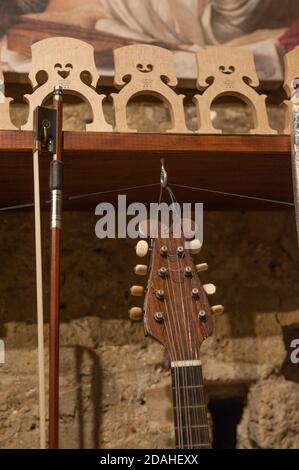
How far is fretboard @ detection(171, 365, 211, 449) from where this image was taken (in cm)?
118

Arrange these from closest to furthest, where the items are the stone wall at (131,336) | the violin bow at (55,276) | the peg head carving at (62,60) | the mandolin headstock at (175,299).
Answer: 1. the violin bow at (55,276)
2. the mandolin headstock at (175,299)
3. the peg head carving at (62,60)
4. the stone wall at (131,336)

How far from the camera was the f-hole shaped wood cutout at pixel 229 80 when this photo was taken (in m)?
1.36

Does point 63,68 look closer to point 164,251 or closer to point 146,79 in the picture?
point 146,79

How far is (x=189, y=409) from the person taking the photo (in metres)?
1.20

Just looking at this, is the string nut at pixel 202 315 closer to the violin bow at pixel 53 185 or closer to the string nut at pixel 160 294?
the string nut at pixel 160 294

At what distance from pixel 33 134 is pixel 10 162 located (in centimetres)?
10

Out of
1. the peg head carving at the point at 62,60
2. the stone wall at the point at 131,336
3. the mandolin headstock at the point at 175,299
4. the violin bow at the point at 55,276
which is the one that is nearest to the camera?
the violin bow at the point at 55,276

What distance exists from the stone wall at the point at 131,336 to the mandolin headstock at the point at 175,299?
12.5 inches

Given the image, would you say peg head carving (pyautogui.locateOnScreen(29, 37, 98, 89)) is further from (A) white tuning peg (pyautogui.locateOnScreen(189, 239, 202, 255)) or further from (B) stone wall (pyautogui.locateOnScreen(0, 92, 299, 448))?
(A) white tuning peg (pyautogui.locateOnScreen(189, 239, 202, 255))

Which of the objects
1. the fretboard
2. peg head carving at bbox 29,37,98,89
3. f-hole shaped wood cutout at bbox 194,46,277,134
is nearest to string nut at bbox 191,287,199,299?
the fretboard

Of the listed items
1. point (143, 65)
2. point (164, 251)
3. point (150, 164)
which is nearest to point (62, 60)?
point (143, 65)

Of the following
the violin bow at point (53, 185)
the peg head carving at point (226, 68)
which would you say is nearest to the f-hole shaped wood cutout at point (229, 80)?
the peg head carving at point (226, 68)

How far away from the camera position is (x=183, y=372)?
1.22 m
